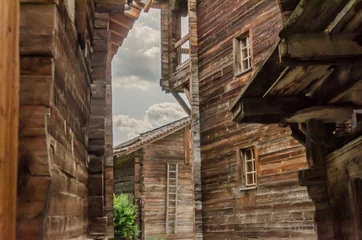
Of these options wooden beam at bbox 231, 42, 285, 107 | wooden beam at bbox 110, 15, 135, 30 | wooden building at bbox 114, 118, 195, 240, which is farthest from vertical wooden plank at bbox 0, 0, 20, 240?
wooden building at bbox 114, 118, 195, 240

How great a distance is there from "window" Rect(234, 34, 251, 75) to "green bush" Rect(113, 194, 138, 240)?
26.1 ft

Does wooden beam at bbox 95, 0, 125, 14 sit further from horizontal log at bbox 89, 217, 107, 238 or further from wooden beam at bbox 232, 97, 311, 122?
horizontal log at bbox 89, 217, 107, 238

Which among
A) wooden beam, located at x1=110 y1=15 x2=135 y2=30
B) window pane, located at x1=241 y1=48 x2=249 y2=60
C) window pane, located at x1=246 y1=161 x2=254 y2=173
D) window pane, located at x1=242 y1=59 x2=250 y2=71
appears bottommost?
window pane, located at x1=246 y1=161 x2=254 y2=173

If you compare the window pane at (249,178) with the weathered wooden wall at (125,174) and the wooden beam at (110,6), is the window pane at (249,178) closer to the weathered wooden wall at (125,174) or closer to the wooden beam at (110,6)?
the wooden beam at (110,6)

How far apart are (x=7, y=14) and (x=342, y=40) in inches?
94.4

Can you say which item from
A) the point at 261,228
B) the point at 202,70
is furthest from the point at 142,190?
the point at 261,228

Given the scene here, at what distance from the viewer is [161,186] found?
20.7m

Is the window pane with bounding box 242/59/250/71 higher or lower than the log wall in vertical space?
higher

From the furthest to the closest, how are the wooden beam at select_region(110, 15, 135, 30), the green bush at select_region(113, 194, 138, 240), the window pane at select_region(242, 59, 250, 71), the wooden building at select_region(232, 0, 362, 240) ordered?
1. the green bush at select_region(113, 194, 138, 240)
2. the window pane at select_region(242, 59, 250, 71)
3. the wooden beam at select_region(110, 15, 135, 30)
4. the wooden building at select_region(232, 0, 362, 240)

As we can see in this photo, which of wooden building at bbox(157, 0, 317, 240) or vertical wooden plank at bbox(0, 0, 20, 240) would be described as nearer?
vertical wooden plank at bbox(0, 0, 20, 240)

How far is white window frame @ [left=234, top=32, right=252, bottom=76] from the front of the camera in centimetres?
1287

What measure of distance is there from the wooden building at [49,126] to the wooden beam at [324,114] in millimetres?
2238

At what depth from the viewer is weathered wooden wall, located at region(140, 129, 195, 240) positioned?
20.0 meters

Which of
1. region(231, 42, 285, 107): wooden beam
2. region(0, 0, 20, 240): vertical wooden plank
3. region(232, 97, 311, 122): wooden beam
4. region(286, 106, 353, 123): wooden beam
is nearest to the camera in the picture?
region(0, 0, 20, 240): vertical wooden plank
